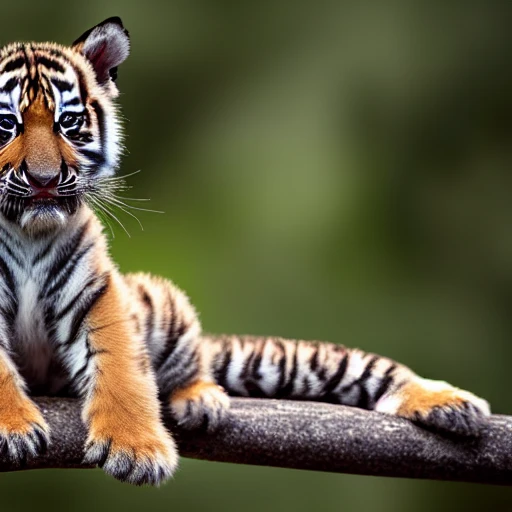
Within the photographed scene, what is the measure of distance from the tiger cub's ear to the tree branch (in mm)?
1190

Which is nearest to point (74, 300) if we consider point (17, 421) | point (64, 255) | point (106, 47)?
point (64, 255)

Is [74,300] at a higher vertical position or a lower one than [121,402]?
higher

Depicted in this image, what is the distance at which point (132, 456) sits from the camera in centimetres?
299

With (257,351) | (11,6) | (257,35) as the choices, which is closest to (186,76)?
(257,35)

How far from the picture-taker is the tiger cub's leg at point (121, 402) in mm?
2992

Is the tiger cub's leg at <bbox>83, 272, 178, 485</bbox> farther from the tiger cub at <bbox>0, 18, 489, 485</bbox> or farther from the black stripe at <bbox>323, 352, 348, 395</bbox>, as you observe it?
the black stripe at <bbox>323, 352, 348, 395</bbox>

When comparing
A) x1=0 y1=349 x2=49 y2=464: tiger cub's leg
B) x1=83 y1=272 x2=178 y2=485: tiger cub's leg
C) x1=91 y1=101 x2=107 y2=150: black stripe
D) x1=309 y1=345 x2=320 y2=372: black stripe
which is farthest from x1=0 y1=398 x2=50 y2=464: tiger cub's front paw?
x1=309 y1=345 x2=320 y2=372: black stripe

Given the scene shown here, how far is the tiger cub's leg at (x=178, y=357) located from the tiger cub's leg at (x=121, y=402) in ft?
0.89

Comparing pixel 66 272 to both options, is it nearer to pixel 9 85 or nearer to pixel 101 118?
pixel 101 118

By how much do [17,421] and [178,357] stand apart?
0.82 metres

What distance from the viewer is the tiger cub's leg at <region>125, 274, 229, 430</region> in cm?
347

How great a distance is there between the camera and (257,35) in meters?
7.42

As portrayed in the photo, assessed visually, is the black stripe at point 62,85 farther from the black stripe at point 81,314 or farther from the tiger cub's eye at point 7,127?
the black stripe at point 81,314

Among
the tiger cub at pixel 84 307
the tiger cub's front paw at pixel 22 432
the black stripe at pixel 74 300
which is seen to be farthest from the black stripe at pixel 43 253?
the tiger cub's front paw at pixel 22 432
